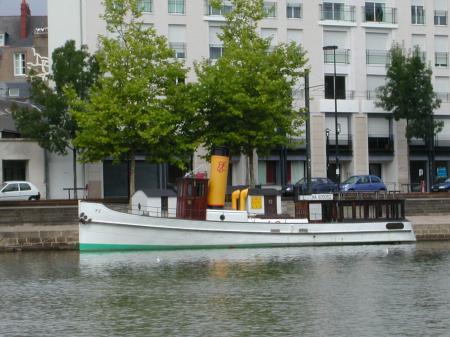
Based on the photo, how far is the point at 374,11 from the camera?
76.6 meters

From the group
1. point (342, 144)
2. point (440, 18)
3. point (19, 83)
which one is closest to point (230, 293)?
point (342, 144)

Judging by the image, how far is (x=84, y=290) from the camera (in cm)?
3359

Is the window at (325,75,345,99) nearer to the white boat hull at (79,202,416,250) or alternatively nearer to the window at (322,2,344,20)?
the window at (322,2,344,20)

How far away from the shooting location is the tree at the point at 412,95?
236 feet

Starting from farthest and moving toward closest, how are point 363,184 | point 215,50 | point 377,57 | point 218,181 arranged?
point 377,57 → point 215,50 → point 363,184 → point 218,181

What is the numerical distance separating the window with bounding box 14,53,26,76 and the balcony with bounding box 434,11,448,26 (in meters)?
34.1

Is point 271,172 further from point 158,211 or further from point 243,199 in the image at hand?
point 158,211

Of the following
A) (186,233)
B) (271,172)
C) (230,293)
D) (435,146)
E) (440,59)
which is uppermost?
(440,59)

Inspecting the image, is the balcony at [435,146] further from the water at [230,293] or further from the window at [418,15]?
the water at [230,293]

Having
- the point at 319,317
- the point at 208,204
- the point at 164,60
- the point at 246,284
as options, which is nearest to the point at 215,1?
the point at 164,60

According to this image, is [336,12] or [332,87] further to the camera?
[336,12]

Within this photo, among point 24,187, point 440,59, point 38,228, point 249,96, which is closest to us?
point 38,228

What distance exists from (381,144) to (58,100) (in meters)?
22.3

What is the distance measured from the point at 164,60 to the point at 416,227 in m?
17.4
